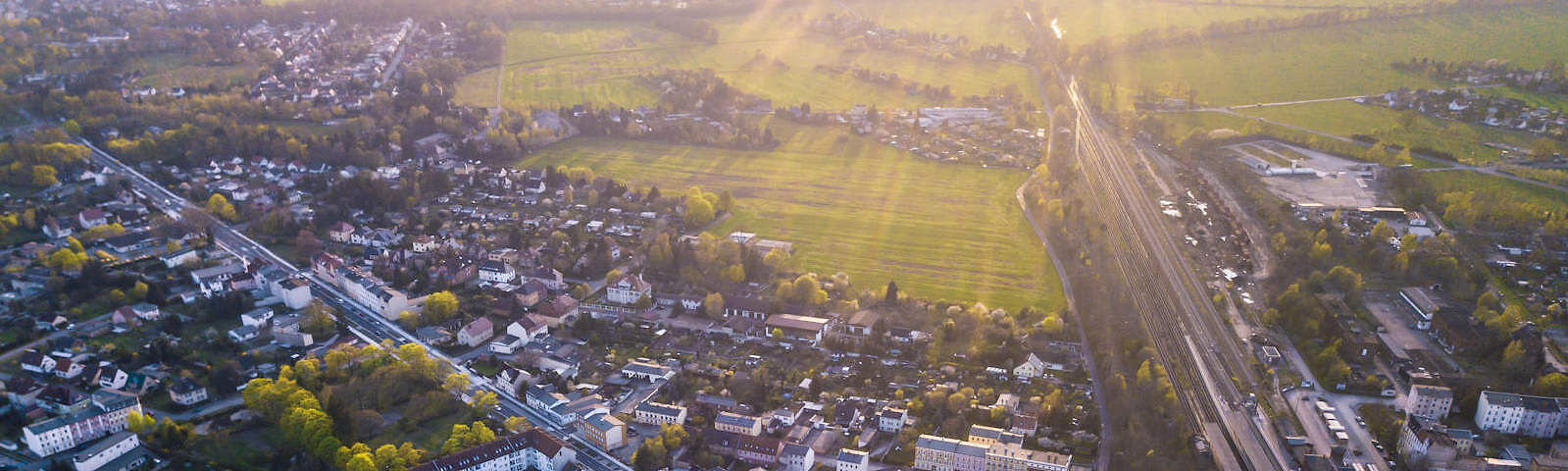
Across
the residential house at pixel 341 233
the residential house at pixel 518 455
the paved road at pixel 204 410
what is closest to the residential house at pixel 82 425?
the paved road at pixel 204 410

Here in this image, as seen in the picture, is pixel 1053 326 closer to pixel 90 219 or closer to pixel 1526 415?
pixel 1526 415

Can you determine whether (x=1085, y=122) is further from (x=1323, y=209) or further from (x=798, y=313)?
(x=798, y=313)

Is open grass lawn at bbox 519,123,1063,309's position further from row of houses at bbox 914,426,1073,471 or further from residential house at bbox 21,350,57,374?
residential house at bbox 21,350,57,374

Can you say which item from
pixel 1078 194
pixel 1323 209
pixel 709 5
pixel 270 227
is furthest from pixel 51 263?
pixel 709 5

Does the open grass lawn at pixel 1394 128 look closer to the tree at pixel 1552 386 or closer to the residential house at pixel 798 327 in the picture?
the tree at pixel 1552 386

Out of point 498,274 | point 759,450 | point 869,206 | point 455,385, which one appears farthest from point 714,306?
point 869,206
